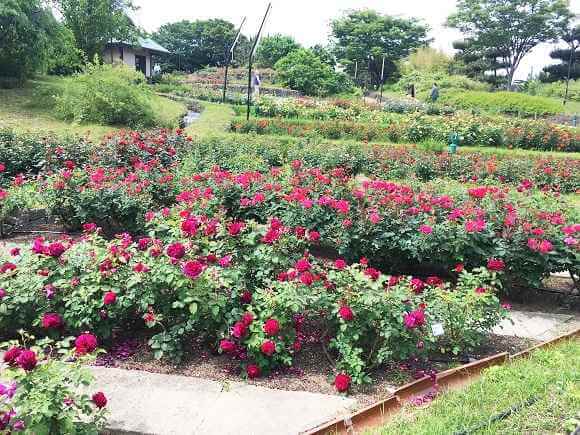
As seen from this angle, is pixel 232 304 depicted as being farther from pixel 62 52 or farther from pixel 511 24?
pixel 511 24

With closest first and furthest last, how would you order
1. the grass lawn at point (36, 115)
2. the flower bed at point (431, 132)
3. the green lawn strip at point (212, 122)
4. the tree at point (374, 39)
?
the grass lawn at point (36, 115) < the green lawn strip at point (212, 122) < the flower bed at point (431, 132) < the tree at point (374, 39)

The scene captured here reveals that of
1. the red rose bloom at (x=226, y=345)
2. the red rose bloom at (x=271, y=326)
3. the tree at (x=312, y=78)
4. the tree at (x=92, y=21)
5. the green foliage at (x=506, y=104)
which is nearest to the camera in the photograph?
the red rose bloom at (x=271, y=326)

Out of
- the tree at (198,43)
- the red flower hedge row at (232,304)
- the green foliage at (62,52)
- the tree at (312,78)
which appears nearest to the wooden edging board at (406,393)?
the red flower hedge row at (232,304)

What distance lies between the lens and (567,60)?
39.3 m

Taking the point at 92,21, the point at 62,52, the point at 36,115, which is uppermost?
the point at 92,21

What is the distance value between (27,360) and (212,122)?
1527cm

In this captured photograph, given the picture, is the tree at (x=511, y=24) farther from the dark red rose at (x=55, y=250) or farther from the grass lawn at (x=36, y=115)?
the dark red rose at (x=55, y=250)

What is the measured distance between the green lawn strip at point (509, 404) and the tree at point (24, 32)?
18677 mm

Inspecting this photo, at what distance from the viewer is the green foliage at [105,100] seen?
1517 cm

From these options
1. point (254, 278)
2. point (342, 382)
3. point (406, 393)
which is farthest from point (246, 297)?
point (406, 393)

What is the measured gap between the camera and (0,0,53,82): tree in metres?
A: 16.9

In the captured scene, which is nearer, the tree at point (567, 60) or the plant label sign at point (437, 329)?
the plant label sign at point (437, 329)

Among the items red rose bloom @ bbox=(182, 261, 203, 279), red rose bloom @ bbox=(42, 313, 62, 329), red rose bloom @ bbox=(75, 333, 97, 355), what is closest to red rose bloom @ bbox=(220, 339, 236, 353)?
red rose bloom @ bbox=(182, 261, 203, 279)

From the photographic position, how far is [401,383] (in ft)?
9.57
